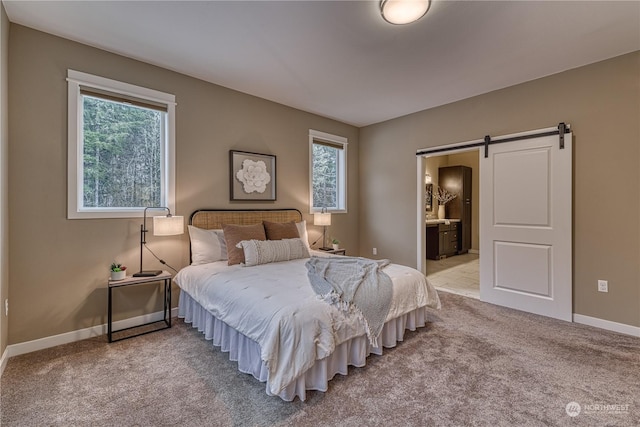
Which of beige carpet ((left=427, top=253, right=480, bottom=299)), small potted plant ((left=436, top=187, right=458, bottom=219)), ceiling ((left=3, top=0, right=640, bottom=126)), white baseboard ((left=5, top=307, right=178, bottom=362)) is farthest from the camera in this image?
small potted plant ((left=436, top=187, right=458, bottom=219))

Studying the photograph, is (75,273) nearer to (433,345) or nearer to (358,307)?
(358,307)

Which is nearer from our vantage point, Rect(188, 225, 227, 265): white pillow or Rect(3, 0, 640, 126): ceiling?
Rect(3, 0, 640, 126): ceiling

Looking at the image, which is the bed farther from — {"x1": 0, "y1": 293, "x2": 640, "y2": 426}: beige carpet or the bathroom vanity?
the bathroom vanity

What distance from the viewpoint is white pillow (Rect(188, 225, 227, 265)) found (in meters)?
3.11

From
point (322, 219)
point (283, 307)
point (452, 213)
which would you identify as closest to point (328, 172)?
point (322, 219)

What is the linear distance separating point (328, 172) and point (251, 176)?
65.8 inches

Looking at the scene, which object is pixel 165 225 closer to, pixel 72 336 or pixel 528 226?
pixel 72 336

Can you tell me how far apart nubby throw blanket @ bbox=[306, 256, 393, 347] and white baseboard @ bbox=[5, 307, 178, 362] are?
1.85 meters

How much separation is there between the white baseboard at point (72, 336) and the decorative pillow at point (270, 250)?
47.6 inches

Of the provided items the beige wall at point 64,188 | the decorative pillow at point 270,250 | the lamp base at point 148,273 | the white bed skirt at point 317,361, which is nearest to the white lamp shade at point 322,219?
the decorative pillow at point 270,250

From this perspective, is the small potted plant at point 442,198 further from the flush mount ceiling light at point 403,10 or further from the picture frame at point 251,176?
the flush mount ceiling light at point 403,10

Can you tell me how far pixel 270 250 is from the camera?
3082mm

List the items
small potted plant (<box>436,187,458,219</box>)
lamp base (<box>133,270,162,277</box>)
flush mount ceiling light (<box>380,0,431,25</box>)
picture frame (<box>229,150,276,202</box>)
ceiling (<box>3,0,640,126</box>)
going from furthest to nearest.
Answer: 1. small potted plant (<box>436,187,458,219</box>)
2. picture frame (<box>229,150,276,202</box>)
3. lamp base (<box>133,270,162,277</box>)
4. ceiling (<box>3,0,640,126</box>)
5. flush mount ceiling light (<box>380,0,431,25</box>)

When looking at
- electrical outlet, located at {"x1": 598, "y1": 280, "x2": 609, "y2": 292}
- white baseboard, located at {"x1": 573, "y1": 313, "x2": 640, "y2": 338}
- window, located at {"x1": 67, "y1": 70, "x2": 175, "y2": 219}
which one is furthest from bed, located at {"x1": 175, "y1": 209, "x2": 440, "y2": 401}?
electrical outlet, located at {"x1": 598, "y1": 280, "x2": 609, "y2": 292}
